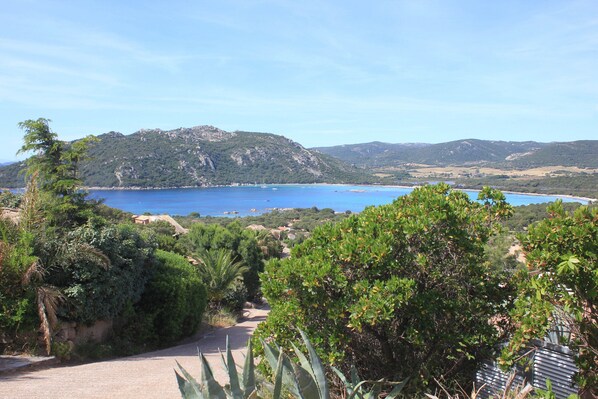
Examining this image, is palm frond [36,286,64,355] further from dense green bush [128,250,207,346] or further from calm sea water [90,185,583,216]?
calm sea water [90,185,583,216]

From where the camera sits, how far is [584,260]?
323 centimetres

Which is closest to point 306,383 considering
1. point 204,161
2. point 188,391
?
point 188,391

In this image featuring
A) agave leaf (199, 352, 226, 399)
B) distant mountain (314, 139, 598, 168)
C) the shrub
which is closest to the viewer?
agave leaf (199, 352, 226, 399)

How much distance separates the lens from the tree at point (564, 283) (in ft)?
10.6

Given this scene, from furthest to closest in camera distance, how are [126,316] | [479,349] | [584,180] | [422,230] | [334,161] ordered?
[334,161] → [584,180] → [126,316] → [479,349] → [422,230]

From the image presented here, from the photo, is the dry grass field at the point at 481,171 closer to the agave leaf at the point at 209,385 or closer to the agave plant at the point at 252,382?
the agave plant at the point at 252,382

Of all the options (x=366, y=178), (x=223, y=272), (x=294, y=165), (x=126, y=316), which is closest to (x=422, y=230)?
(x=126, y=316)

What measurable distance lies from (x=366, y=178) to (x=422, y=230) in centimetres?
12758

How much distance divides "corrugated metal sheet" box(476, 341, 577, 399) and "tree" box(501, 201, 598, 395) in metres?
0.45

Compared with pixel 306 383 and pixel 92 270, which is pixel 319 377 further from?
pixel 92 270

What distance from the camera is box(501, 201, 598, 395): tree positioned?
3.22 metres

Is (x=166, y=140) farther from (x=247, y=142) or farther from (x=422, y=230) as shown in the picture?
(x=422, y=230)

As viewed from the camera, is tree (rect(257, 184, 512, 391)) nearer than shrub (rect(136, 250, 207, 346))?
Yes

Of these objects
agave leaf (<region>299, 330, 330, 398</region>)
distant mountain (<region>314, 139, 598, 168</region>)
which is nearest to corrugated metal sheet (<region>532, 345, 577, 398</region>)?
agave leaf (<region>299, 330, 330, 398</region>)
